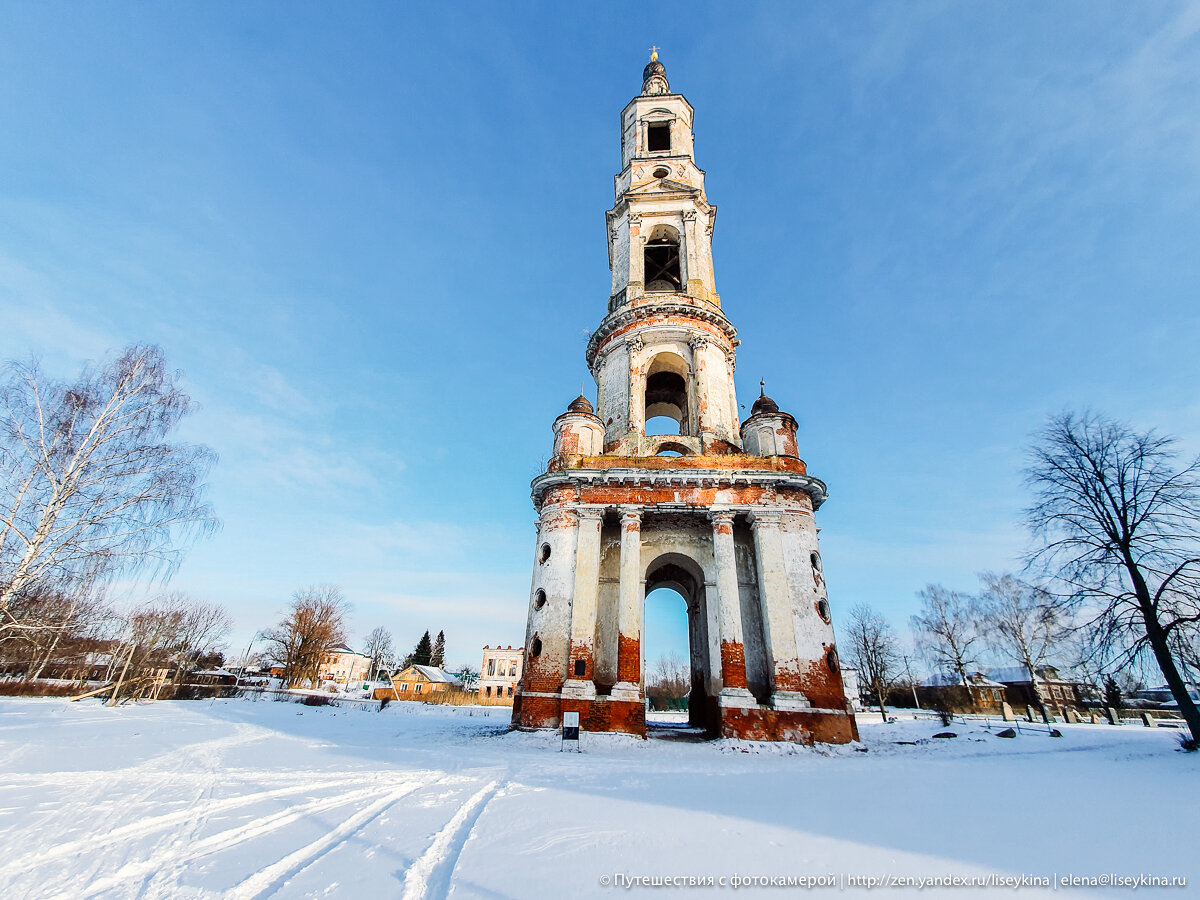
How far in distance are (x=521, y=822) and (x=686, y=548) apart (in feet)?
45.8

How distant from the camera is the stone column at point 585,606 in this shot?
50.2 feet

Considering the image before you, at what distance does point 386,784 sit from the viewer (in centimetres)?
730

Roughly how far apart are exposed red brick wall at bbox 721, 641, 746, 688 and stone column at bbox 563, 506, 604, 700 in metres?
4.09

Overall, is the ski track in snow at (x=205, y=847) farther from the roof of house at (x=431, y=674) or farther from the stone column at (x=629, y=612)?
the roof of house at (x=431, y=674)

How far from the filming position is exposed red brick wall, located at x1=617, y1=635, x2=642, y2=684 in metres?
15.6

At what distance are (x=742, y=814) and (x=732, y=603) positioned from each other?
34.6 ft

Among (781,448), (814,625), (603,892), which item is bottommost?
(603,892)

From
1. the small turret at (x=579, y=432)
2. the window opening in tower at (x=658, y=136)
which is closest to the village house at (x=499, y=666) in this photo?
the small turret at (x=579, y=432)

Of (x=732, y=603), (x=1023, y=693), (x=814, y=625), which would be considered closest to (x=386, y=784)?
(x=732, y=603)

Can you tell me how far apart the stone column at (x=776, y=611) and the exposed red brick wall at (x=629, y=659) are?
4105 millimetres

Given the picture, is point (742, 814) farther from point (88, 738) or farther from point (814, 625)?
point (88, 738)

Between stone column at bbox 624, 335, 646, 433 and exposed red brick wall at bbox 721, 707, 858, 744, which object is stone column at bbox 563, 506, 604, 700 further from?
stone column at bbox 624, 335, 646, 433

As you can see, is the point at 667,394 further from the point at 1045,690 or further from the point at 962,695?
the point at 1045,690

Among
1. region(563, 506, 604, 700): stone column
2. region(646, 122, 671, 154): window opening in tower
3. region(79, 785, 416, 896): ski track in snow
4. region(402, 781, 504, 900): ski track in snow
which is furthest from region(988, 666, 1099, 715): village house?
region(79, 785, 416, 896): ski track in snow
